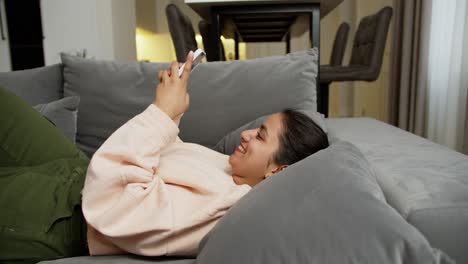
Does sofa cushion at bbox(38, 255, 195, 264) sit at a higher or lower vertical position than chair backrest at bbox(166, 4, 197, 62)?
lower

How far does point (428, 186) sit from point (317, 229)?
322mm

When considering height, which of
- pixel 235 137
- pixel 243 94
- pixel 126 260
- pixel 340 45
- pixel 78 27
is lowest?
pixel 126 260

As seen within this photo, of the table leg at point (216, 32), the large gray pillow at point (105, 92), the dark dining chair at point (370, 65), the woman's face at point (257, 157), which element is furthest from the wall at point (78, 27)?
the woman's face at point (257, 157)

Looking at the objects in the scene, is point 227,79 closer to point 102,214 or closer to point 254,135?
point 254,135

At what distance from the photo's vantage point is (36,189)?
867 millimetres

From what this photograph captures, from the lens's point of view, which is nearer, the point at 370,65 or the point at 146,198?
the point at 146,198

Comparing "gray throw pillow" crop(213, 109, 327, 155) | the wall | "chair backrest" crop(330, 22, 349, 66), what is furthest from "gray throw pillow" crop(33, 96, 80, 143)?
"chair backrest" crop(330, 22, 349, 66)

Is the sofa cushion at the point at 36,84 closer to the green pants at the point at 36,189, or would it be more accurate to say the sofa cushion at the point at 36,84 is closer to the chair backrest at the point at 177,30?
the green pants at the point at 36,189

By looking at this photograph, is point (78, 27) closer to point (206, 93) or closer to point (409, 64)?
point (206, 93)

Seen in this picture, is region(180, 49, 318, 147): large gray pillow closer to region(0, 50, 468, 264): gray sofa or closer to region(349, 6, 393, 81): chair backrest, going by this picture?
region(0, 50, 468, 264): gray sofa

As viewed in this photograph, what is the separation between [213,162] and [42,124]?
473mm

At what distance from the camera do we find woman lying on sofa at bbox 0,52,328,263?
700 millimetres

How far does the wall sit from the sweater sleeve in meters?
2.51

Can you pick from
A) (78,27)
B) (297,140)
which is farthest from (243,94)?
(78,27)
